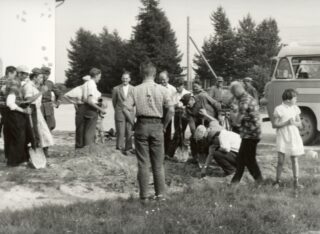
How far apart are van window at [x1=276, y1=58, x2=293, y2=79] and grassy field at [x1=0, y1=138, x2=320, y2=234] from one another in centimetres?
739

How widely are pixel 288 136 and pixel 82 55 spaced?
10179 centimetres

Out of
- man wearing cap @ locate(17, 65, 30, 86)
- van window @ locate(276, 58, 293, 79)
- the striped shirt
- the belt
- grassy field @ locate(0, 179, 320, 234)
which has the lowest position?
grassy field @ locate(0, 179, 320, 234)

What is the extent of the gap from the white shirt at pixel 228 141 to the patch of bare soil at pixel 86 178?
18.1 inches

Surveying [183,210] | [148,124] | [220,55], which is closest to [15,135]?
[148,124]

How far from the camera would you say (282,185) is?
8211 millimetres

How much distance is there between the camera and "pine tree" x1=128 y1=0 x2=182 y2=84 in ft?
221

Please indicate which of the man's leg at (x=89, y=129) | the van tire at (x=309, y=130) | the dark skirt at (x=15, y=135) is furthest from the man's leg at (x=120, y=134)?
the van tire at (x=309, y=130)

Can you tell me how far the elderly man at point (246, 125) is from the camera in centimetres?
803

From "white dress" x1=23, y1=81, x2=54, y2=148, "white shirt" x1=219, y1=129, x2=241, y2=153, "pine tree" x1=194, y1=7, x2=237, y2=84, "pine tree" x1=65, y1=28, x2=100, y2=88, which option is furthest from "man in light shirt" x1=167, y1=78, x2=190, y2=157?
"pine tree" x1=65, y1=28, x2=100, y2=88

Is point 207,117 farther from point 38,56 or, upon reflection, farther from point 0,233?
point 38,56

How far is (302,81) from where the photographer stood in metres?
15.5

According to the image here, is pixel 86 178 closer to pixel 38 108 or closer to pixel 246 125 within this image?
pixel 38 108

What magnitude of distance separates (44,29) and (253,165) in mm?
18433

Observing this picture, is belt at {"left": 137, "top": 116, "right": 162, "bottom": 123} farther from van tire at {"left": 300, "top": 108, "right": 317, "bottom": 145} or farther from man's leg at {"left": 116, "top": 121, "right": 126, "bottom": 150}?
van tire at {"left": 300, "top": 108, "right": 317, "bottom": 145}
